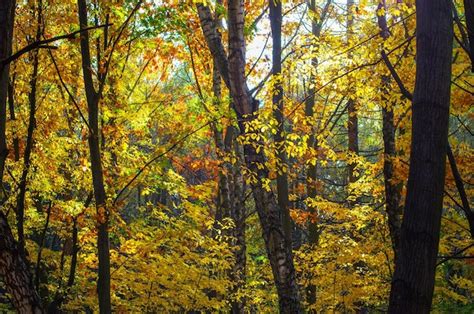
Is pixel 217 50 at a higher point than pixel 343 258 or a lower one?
higher

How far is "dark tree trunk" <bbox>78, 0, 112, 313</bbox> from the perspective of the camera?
6.16 metres

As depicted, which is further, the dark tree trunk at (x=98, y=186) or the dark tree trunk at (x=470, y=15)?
the dark tree trunk at (x=98, y=186)

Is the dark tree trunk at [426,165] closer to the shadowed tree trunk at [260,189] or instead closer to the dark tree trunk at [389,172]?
the shadowed tree trunk at [260,189]

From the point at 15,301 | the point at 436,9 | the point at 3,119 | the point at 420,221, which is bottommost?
the point at 15,301

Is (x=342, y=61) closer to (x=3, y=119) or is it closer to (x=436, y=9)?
(x=436, y=9)

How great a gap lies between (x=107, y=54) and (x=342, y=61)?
12.2 feet

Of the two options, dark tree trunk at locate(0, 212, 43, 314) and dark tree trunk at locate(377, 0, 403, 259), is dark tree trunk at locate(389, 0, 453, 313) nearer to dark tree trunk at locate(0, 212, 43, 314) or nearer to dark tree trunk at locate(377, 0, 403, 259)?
dark tree trunk at locate(0, 212, 43, 314)

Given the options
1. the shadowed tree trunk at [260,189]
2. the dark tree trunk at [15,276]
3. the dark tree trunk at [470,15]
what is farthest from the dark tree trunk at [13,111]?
the dark tree trunk at [470,15]

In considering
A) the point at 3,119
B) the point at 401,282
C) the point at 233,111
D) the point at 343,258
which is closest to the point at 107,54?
the point at 233,111

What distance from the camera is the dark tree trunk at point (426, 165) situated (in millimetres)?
2729

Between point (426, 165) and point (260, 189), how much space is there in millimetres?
3854

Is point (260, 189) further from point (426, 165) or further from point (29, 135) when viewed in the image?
point (29, 135)

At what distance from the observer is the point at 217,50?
24.1ft

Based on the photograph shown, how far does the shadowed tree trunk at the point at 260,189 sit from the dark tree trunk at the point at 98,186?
6.74 ft
